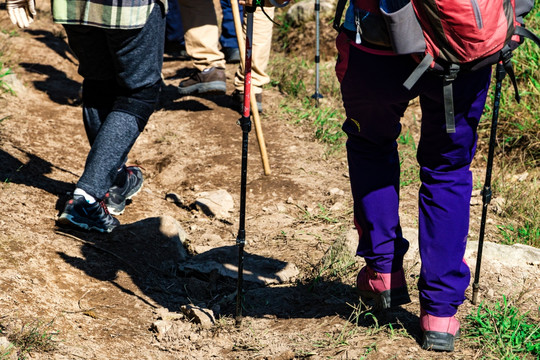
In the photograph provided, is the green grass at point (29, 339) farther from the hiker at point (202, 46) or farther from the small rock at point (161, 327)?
the hiker at point (202, 46)

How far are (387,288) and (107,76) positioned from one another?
5.61 ft

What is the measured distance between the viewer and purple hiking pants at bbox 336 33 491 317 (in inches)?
89.0

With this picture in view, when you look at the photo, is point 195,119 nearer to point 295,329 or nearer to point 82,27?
point 82,27

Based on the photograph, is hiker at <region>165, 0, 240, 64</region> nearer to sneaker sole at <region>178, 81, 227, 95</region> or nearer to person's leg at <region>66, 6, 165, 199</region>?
sneaker sole at <region>178, 81, 227, 95</region>

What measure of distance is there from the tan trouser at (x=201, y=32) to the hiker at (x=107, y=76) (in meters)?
Answer: 1.95

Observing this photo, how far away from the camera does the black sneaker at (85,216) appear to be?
3.32 meters

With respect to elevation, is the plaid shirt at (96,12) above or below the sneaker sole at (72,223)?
above

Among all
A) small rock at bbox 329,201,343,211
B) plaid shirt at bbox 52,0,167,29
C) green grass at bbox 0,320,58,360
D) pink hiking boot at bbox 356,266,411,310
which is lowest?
small rock at bbox 329,201,343,211

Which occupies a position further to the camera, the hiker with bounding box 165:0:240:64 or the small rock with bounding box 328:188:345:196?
the hiker with bounding box 165:0:240:64

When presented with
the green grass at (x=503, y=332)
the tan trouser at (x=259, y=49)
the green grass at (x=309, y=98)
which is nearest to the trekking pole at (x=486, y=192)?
the green grass at (x=503, y=332)

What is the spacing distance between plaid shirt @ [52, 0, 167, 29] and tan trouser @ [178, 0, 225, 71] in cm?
231

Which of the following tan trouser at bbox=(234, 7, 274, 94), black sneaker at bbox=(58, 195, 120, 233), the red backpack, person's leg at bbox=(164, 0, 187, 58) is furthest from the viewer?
person's leg at bbox=(164, 0, 187, 58)

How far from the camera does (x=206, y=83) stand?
17.3 ft

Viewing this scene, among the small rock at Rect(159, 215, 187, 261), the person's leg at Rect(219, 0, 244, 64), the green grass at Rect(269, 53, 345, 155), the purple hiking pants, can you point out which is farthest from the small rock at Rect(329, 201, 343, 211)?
the person's leg at Rect(219, 0, 244, 64)
